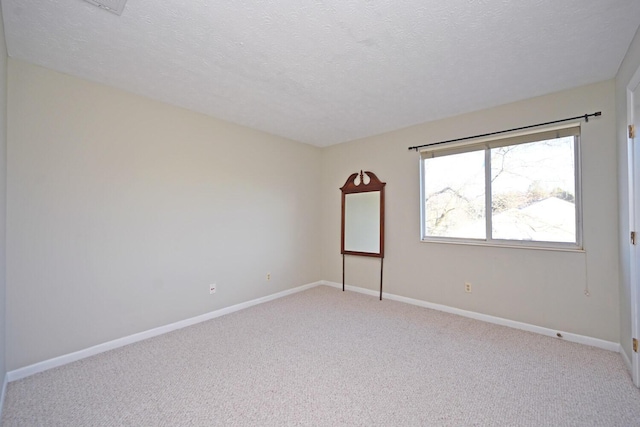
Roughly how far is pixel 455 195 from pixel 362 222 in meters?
1.41

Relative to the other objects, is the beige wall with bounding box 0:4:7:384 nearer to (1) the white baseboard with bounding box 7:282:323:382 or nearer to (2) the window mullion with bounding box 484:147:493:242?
(1) the white baseboard with bounding box 7:282:323:382

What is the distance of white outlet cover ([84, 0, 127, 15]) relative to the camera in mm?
1619

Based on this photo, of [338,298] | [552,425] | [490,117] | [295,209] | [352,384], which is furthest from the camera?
[295,209]

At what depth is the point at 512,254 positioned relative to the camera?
3.14 m

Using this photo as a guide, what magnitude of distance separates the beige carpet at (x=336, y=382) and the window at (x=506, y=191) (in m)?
1.08

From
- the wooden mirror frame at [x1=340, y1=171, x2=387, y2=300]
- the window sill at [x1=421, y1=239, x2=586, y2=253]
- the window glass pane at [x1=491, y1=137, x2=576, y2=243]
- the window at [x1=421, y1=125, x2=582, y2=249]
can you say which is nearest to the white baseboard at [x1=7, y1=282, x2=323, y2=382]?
the wooden mirror frame at [x1=340, y1=171, x2=387, y2=300]

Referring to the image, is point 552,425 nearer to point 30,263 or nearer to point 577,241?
point 577,241

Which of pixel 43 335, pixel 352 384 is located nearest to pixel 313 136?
pixel 352 384

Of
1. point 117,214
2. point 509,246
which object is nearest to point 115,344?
point 117,214

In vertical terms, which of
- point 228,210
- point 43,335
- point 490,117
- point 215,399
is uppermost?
Result: point 490,117

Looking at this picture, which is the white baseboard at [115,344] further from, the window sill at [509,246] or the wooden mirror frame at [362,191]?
the window sill at [509,246]

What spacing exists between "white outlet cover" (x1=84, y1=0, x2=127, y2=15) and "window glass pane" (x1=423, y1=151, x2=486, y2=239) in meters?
3.48

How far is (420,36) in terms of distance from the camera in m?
1.96

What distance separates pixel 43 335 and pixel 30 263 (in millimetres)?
600
